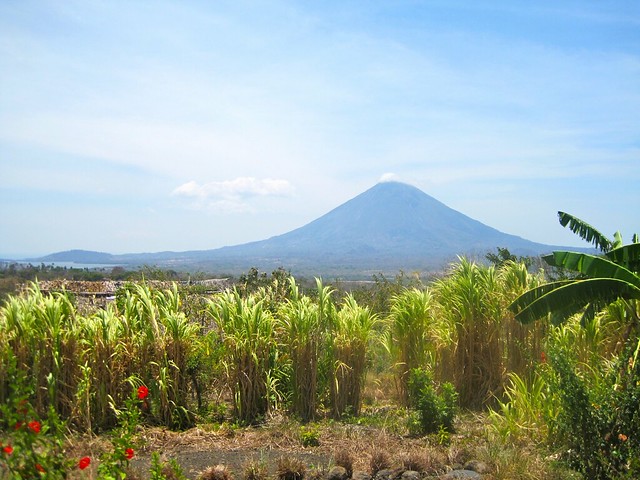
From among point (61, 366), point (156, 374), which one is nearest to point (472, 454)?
point (156, 374)

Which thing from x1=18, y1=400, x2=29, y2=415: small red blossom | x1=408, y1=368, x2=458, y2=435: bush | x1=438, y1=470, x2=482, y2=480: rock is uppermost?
x1=18, y1=400, x2=29, y2=415: small red blossom

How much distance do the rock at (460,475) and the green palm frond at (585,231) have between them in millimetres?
4431

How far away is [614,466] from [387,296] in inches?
452

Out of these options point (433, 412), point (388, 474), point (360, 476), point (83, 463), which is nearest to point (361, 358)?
point (433, 412)

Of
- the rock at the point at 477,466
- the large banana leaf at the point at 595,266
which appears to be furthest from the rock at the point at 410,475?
the large banana leaf at the point at 595,266

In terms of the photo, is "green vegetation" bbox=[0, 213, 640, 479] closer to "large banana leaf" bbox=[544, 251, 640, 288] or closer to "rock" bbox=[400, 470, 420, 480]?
"large banana leaf" bbox=[544, 251, 640, 288]

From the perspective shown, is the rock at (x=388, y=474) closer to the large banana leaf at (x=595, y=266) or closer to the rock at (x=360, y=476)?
the rock at (x=360, y=476)

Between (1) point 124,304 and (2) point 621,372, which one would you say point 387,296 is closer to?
(1) point 124,304

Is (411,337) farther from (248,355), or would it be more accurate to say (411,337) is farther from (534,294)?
(248,355)

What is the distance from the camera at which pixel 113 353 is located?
8.26 meters

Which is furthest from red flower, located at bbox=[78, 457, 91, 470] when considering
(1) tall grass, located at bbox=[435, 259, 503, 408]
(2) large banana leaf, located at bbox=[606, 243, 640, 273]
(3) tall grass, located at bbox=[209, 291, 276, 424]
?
(2) large banana leaf, located at bbox=[606, 243, 640, 273]

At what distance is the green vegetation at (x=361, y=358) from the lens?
24.7ft

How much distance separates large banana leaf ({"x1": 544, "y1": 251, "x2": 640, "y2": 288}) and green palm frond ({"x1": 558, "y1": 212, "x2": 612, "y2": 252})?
4.51ft

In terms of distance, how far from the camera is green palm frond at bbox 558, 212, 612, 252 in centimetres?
928
